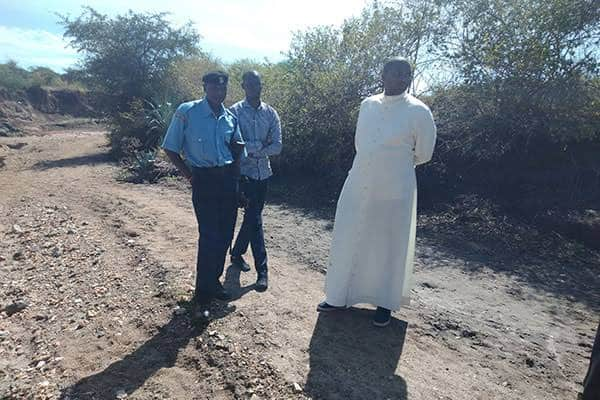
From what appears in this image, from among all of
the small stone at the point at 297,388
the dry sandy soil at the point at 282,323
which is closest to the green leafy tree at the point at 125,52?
the dry sandy soil at the point at 282,323

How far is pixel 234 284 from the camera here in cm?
411

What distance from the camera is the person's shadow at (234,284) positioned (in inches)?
155

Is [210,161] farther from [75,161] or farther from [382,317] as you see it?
[75,161]

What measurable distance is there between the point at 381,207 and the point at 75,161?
11368 mm

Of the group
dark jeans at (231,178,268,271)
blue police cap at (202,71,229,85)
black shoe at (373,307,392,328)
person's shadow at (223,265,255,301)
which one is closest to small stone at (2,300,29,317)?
person's shadow at (223,265,255,301)

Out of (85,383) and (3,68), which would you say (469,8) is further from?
(3,68)

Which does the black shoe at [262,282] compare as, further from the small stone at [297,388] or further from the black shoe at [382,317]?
the small stone at [297,388]

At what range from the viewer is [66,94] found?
28.3m

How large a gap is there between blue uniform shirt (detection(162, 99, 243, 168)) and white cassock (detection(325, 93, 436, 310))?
3.32 feet

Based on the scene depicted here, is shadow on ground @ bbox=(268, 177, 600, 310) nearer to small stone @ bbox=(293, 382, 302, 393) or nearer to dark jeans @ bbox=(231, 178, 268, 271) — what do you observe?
dark jeans @ bbox=(231, 178, 268, 271)

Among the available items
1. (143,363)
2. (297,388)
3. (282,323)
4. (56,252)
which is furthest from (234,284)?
(56,252)

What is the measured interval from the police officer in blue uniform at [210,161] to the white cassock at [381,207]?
0.89 m

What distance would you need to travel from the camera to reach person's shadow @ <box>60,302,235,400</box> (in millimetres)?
2818

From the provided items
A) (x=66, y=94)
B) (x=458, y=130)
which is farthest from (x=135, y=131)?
(x=66, y=94)
